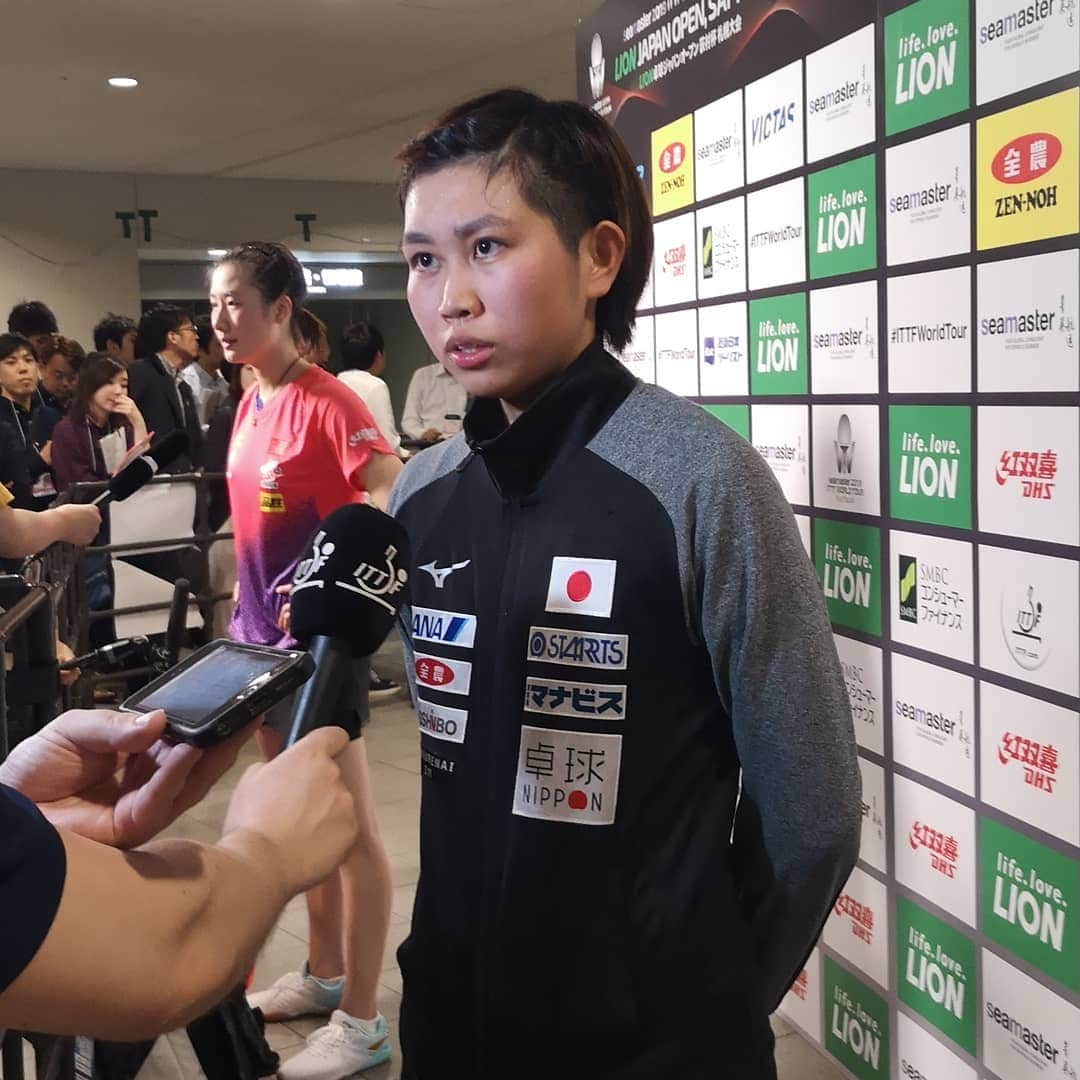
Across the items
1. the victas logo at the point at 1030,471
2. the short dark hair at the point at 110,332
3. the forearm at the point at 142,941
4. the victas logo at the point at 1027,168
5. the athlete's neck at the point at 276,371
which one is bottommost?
the forearm at the point at 142,941

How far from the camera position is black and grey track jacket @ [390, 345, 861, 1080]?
3.72 ft

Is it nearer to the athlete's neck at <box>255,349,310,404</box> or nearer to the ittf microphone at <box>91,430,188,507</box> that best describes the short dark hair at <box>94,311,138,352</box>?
the athlete's neck at <box>255,349,310,404</box>

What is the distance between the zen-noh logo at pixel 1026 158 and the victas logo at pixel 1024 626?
56 cm

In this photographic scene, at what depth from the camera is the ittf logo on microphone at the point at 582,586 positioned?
115 cm

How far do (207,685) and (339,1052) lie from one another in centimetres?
175

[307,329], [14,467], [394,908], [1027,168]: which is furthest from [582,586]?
[14,467]

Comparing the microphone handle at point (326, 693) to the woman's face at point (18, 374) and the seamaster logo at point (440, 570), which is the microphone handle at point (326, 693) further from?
the woman's face at point (18, 374)

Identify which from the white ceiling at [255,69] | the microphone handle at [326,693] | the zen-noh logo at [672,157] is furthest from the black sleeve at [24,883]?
the white ceiling at [255,69]

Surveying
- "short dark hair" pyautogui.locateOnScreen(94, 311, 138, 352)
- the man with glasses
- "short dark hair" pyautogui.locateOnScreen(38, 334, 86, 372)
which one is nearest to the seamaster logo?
the man with glasses

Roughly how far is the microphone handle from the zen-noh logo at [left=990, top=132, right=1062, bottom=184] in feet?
3.88

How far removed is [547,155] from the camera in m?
1.19

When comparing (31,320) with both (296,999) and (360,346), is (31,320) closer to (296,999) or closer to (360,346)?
(360,346)

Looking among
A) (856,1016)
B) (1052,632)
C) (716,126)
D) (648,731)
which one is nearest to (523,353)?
(648,731)

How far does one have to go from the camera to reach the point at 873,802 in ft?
7.20
